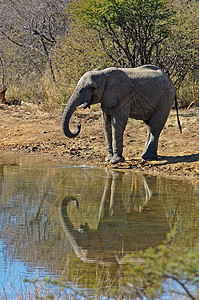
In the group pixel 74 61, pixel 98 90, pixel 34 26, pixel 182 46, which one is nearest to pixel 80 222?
pixel 98 90

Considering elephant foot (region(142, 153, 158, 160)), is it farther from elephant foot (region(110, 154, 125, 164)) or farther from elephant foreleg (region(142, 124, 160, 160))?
elephant foot (region(110, 154, 125, 164))

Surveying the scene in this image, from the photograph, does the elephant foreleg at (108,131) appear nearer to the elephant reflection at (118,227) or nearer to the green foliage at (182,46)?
the elephant reflection at (118,227)

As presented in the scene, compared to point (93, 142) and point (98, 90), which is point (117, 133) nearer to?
point (98, 90)

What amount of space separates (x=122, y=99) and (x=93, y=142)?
3.02 metres

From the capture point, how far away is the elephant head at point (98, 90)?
10.6 m

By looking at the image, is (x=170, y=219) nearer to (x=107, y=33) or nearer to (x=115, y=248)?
(x=115, y=248)

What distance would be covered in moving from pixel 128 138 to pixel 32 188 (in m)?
5.30

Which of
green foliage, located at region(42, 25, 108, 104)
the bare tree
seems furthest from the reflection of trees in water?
the bare tree

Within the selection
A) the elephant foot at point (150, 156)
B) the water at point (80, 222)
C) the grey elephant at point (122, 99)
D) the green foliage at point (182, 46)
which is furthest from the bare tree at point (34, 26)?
the water at point (80, 222)

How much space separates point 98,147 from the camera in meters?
13.2

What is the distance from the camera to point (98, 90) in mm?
10664

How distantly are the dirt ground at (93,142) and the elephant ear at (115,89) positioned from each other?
1.26 metres

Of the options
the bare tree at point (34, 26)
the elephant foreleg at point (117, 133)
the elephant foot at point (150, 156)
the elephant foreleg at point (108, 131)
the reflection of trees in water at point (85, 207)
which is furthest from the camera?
the bare tree at point (34, 26)

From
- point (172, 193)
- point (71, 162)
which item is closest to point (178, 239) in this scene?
point (172, 193)
